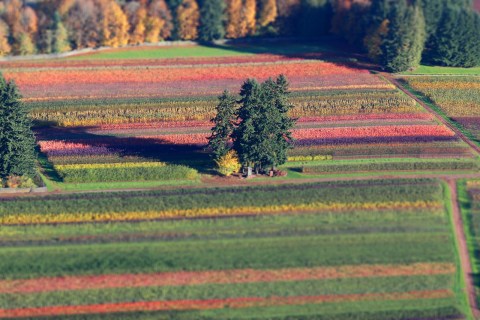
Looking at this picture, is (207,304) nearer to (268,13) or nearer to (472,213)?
(472,213)

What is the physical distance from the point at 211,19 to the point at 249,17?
7.23 meters

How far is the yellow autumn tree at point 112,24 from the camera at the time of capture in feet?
445

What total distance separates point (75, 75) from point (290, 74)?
1296 inches

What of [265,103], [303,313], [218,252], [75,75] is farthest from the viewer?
[75,75]

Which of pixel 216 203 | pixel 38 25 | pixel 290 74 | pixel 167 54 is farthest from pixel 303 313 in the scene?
pixel 38 25

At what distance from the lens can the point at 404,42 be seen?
11544cm

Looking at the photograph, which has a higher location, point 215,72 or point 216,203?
point 215,72

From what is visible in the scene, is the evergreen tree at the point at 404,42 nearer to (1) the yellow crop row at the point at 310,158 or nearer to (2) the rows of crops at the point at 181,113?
(2) the rows of crops at the point at 181,113

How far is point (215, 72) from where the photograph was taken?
119688 mm

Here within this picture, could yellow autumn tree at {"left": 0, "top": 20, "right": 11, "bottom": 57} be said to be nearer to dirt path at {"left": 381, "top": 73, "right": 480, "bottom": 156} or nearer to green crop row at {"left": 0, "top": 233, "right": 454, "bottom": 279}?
dirt path at {"left": 381, "top": 73, "right": 480, "bottom": 156}

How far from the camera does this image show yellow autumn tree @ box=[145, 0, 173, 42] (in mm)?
138750

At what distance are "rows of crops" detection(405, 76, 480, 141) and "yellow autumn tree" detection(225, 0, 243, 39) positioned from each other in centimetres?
4085

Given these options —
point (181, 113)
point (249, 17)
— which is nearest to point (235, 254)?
point (181, 113)

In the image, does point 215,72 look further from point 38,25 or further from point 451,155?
point 451,155
